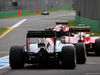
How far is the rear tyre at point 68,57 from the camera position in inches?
503

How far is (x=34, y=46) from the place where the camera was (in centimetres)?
1449

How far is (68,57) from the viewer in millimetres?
12828

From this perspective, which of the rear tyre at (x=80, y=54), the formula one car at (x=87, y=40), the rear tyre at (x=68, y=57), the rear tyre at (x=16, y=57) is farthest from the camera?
the formula one car at (x=87, y=40)

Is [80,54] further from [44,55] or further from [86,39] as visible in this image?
[86,39]

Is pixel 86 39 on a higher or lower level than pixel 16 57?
higher

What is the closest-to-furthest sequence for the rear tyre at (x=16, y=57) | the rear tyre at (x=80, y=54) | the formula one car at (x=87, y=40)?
the rear tyre at (x=16, y=57) → the rear tyre at (x=80, y=54) → the formula one car at (x=87, y=40)

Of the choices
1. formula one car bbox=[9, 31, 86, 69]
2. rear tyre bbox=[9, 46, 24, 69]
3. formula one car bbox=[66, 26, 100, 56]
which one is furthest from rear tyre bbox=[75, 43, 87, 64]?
formula one car bbox=[66, 26, 100, 56]

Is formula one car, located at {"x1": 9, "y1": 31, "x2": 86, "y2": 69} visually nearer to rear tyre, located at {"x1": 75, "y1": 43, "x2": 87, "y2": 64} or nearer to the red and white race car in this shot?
rear tyre, located at {"x1": 75, "y1": 43, "x2": 87, "y2": 64}

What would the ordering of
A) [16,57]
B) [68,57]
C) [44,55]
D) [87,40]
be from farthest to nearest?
[87,40], [44,55], [16,57], [68,57]

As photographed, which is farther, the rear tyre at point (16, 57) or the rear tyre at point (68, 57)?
the rear tyre at point (16, 57)

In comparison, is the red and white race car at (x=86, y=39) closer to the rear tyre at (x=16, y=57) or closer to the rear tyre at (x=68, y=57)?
the rear tyre at (x=68, y=57)

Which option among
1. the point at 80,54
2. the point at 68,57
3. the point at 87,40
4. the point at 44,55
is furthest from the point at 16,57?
the point at 87,40

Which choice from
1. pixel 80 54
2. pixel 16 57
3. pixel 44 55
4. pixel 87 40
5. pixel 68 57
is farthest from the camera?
pixel 87 40

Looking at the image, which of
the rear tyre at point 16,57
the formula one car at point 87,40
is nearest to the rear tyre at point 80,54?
the rear tyre at point 16,57
